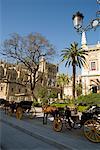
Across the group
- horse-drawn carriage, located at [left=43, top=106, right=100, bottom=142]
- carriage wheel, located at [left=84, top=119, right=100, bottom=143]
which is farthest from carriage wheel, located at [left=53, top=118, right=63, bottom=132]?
carriage wheel, located at [left=84, top=119, right=100, bottom=143]

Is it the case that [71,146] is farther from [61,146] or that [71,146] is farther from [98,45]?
[98,45]

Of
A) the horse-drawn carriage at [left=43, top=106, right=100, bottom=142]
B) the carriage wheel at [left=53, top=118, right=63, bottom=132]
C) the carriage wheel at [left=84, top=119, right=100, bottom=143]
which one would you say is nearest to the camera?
the carriage wheel at [left=84, top=119, right=100, bottom=143]

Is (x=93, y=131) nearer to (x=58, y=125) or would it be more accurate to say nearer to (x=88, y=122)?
(x=88, y=122)

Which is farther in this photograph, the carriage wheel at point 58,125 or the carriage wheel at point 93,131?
the carriage wheel at point 58,125

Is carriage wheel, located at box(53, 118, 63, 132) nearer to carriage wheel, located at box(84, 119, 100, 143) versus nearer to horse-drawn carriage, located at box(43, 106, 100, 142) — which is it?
horse-drawn carriage, located at box(43, 106, 100, 142)

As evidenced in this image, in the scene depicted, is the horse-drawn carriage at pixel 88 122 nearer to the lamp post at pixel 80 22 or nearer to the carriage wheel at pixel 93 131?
the carriage wheel at pixel 93 131

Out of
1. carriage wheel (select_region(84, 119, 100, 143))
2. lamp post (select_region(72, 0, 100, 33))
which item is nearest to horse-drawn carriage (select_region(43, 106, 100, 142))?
carriage wheel (select_region(84, 119, 100, 143))

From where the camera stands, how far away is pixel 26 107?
1805 centimetres

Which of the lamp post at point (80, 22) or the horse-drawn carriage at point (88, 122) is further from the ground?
the lamp post at point (80, 22)

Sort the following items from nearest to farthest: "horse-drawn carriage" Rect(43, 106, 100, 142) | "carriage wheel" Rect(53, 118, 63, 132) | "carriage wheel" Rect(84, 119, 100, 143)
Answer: "carriage wheel" Rect(84, 119, 100, 143) → "horse-drawn carriage" Rect(43, 106, 100, 142) → "carriage wheel" Rect(53, 118, 63, 132)

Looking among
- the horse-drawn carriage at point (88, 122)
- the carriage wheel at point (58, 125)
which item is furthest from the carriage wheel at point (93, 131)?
the carriage wheel at point (58, 125)

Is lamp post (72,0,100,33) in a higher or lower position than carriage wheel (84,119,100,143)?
higher

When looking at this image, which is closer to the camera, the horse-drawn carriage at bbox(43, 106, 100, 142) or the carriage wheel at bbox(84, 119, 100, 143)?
the carriage wheel at bbox(84, 119, 100, 143)

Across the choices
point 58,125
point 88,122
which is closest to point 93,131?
point 88,122
